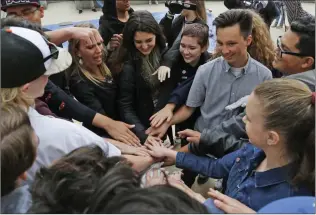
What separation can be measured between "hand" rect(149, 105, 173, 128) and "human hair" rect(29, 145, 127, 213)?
1.10 meters

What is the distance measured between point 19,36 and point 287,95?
3.22 ft

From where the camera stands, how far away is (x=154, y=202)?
674 mm

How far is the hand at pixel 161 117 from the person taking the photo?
6.95 ft

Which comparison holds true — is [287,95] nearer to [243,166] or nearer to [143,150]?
[243,166]

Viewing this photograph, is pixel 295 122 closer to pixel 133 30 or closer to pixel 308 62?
pixel 308 62

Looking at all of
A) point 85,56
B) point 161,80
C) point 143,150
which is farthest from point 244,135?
point 85,56

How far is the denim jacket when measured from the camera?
4.03 feet

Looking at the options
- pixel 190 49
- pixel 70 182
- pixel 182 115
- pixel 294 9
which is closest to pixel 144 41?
pixel 190 49

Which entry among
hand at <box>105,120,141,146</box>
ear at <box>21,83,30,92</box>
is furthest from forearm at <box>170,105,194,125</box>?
ear at <box>21,83,30,92</box>

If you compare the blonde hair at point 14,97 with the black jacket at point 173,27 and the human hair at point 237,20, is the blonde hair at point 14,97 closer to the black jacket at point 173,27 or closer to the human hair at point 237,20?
the human hair at point 237,20

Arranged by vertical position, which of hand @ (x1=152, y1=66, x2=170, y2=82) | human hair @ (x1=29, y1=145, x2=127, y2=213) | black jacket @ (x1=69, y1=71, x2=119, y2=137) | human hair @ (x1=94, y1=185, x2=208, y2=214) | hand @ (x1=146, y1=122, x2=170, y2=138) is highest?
human hair @ (x1=94, y1=185, x2=208, y2=214)

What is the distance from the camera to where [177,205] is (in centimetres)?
68

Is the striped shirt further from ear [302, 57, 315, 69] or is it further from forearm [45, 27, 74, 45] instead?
forearm [45, 27, 74, 45]

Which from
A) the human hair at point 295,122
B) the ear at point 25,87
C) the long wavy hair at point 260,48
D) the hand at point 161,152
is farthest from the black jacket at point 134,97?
the human hair at point 295,122
